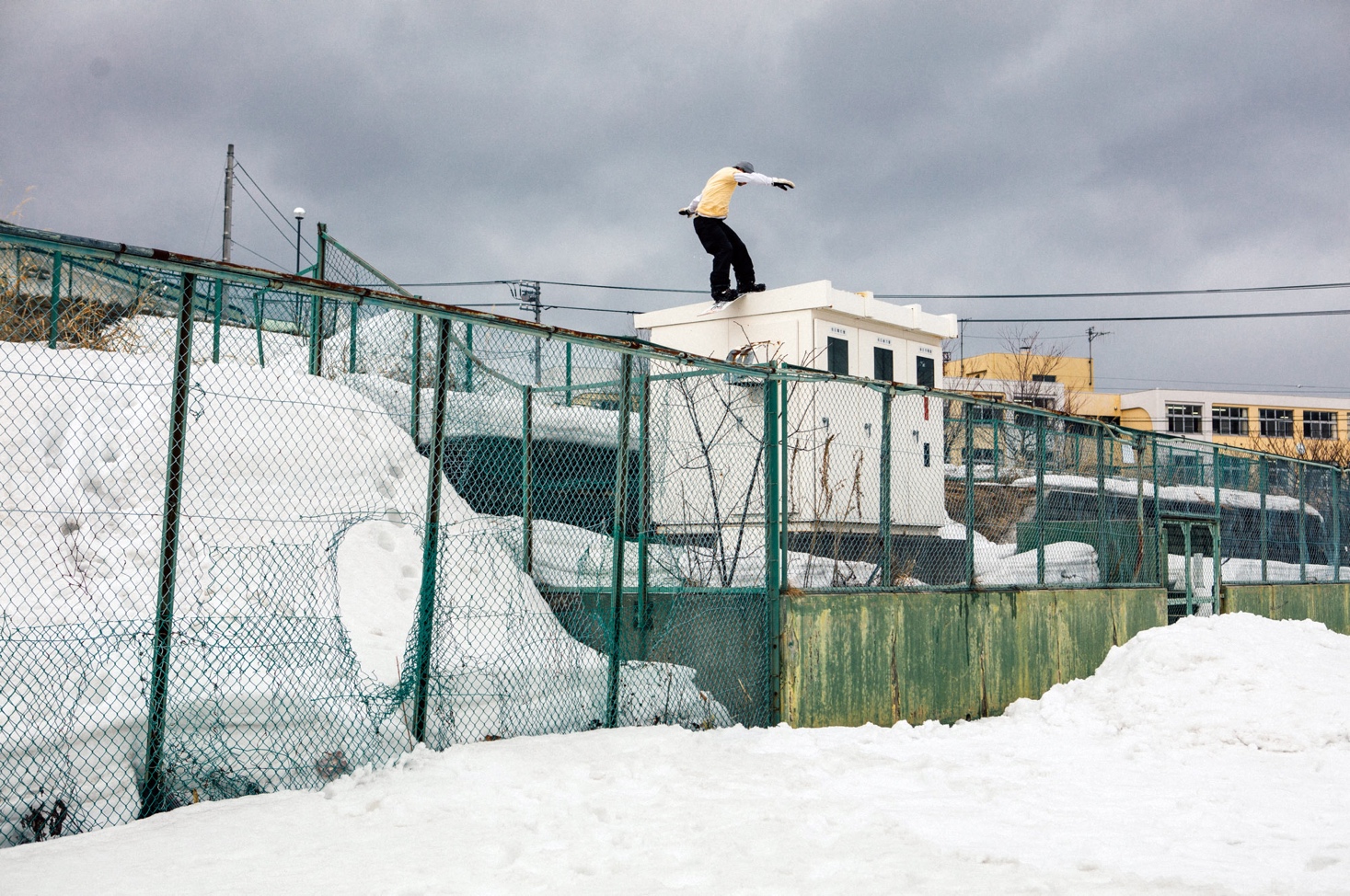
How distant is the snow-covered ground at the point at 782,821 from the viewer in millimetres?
4199

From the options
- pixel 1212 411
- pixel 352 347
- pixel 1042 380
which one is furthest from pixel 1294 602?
pixel 1212 411

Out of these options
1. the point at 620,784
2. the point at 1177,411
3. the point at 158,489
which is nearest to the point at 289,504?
the point at 158,489

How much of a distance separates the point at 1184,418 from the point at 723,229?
57717mm

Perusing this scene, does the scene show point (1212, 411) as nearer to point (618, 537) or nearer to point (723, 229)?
point (723, 229)

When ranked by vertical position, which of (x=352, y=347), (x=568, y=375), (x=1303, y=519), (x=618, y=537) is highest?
(x=352, y=347)

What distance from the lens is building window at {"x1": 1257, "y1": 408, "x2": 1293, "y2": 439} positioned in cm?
6475

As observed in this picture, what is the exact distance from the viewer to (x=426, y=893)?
13.1ft

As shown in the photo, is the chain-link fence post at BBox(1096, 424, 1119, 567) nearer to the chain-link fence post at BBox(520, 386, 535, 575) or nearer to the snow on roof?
the snow on roof

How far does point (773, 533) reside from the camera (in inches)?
307

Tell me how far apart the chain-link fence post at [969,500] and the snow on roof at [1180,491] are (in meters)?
1.45

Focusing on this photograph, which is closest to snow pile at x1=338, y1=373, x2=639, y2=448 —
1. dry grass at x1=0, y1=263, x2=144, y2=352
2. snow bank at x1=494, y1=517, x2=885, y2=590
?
snow bank at x1=494, y1=517, x2=885, y2=590

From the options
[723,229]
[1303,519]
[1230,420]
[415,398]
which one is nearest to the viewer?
[415,398]

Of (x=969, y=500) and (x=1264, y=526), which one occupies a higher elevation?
(x=969, y=500)

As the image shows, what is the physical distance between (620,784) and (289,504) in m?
5.07
